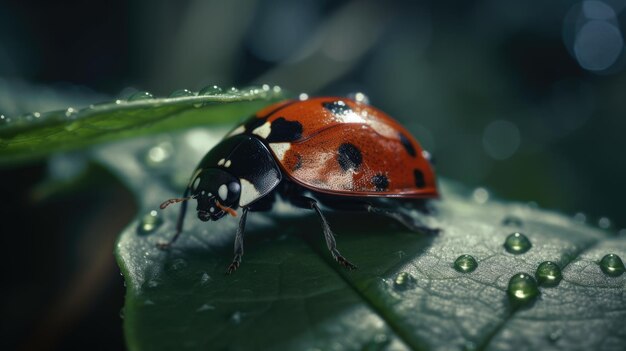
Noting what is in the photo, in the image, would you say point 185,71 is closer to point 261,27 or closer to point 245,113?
point 261,27

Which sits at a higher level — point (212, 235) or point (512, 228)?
point (512, 228)

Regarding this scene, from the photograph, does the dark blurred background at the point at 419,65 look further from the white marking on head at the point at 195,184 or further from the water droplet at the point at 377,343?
the water droplet at the point at 377,343

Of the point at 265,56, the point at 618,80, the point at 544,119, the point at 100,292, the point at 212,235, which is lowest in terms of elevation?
the point at 100,292

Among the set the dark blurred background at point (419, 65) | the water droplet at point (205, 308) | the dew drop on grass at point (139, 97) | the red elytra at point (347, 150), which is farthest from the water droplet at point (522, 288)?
the dark blurred background at point (419, 65)

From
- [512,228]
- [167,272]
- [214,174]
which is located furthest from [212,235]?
[512,228]

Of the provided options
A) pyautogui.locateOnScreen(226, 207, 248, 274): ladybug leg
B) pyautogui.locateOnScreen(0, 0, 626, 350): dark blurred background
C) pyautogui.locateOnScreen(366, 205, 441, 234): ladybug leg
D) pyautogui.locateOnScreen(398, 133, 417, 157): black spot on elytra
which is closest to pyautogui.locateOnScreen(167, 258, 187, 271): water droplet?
pyautogui.locateOnScreen(226, 207, 248, 274): ladybug leg
